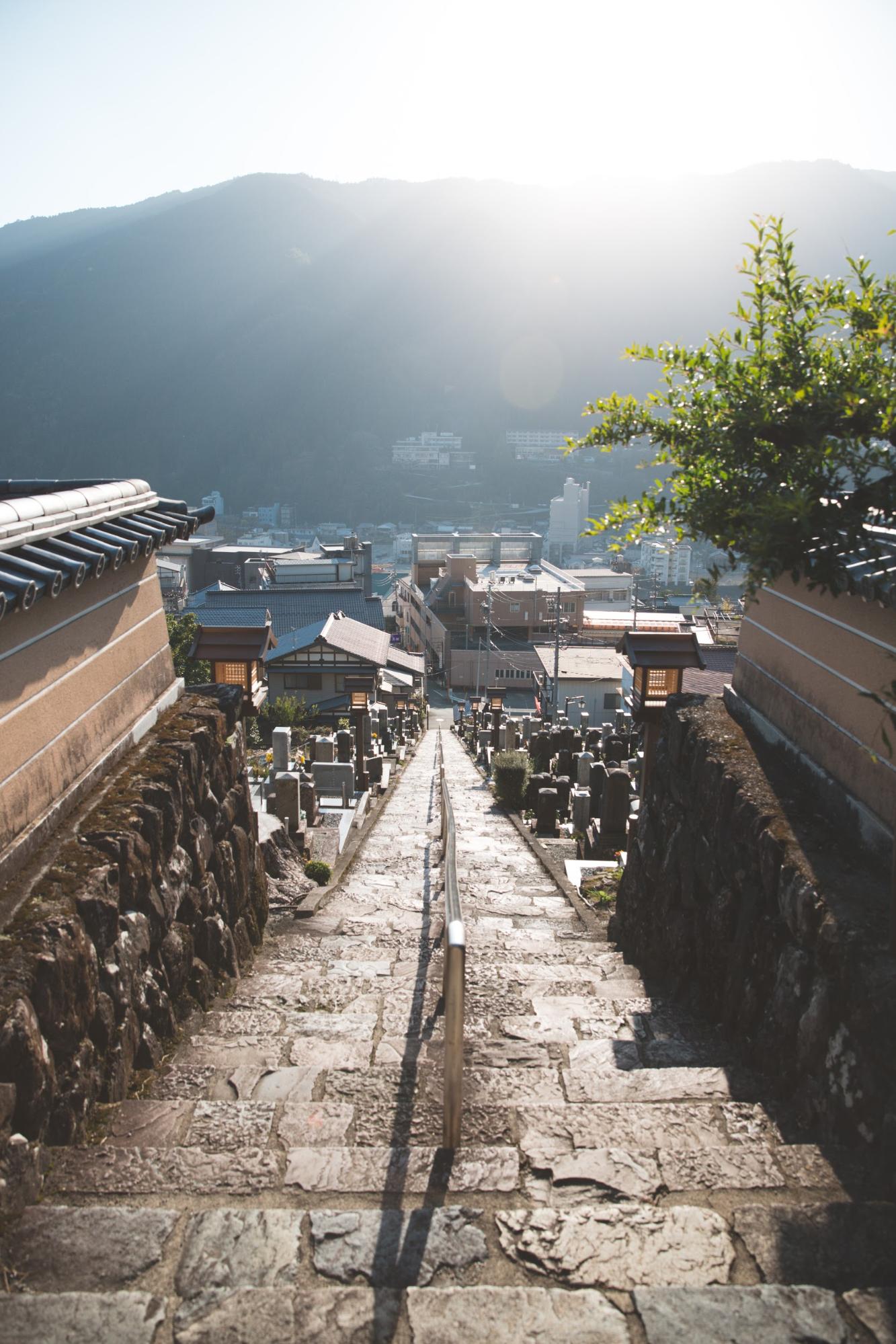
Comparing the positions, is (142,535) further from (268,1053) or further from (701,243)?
(701,243)

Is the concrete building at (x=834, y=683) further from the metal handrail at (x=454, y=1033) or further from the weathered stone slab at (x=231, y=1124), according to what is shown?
the weathered stone slab at (x=231, y=1124)

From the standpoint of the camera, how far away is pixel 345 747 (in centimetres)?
1680

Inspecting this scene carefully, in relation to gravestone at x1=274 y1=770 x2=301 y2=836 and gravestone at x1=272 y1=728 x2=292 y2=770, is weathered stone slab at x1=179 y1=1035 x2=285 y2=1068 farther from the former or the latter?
gravestone at x1=272 y1=728 x2=292 y2=770

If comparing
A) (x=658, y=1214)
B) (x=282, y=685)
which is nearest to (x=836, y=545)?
(x=658, y=1214)

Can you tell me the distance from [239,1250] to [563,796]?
39.4 feet

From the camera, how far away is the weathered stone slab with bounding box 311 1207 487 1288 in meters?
2.48

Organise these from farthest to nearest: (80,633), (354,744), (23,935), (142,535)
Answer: (354,744)
(142,535)
(80,633)
(23,935)

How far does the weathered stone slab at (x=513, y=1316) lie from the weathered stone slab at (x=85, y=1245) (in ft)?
2.63

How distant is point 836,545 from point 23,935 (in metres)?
3.45

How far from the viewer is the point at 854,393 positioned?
3.37 meters

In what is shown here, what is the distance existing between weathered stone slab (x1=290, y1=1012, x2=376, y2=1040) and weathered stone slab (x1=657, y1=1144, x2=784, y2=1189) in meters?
1.89

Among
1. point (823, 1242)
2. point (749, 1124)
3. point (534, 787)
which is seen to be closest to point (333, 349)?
point (534, 787)

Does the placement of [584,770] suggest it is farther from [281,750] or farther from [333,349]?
[333,349]

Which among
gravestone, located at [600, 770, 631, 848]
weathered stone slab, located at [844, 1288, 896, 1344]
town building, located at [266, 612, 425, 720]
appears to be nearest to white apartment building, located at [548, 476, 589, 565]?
town building, located at [266, 612, 425, 720]
